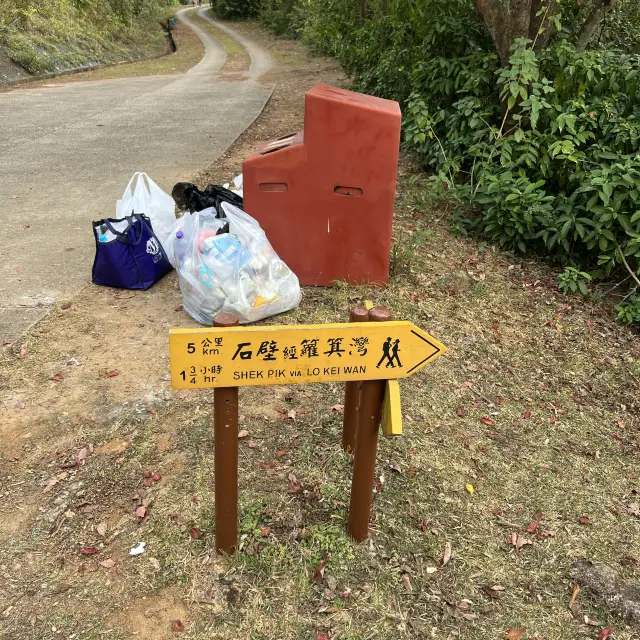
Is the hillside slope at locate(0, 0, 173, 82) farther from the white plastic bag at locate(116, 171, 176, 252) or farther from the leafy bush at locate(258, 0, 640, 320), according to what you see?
the leafy bush at locate(258, 0, 640, 320)

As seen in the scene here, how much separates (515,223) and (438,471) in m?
2.90

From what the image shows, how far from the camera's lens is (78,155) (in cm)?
760

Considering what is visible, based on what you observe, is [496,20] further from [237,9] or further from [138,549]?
[237,9]

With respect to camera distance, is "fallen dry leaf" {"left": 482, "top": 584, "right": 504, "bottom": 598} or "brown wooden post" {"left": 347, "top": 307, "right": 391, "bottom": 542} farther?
"fallen dry leaf" {"left": 482, "top": 584, "right": 504, "bottom": 598}

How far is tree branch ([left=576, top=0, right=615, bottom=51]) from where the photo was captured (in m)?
5.78

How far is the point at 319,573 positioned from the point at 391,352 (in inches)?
38.1

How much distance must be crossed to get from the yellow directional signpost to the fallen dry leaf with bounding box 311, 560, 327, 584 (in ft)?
1.57

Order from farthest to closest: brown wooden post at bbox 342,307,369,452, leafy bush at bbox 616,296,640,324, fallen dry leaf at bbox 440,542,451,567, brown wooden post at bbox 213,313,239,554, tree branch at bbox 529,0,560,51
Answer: tree branch at bbox 529,0,560,51
leafy bush at bbox 616,296,640,324
brown wooden post at bbox 342,307,369,452
fallen dry leaf at bbox 440,542,451,567
brown wooden post at bbox 213,313,239,554

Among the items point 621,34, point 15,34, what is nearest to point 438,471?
point 621,34

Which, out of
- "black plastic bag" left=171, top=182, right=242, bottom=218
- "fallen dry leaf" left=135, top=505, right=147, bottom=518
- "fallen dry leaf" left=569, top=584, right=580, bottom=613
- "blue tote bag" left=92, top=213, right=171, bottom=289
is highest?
"black plastic bag" left=171, top=182, right=242, bottom=218

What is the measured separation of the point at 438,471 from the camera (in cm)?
288

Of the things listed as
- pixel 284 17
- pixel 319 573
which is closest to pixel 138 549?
pixel 319 573

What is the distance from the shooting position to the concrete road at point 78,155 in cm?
449

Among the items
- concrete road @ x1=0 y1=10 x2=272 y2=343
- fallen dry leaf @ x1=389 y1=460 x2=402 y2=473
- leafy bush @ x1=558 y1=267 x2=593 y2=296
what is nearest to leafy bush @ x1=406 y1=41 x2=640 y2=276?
leafy bush @ x1=558 y1=267 x2=593 y2=296
